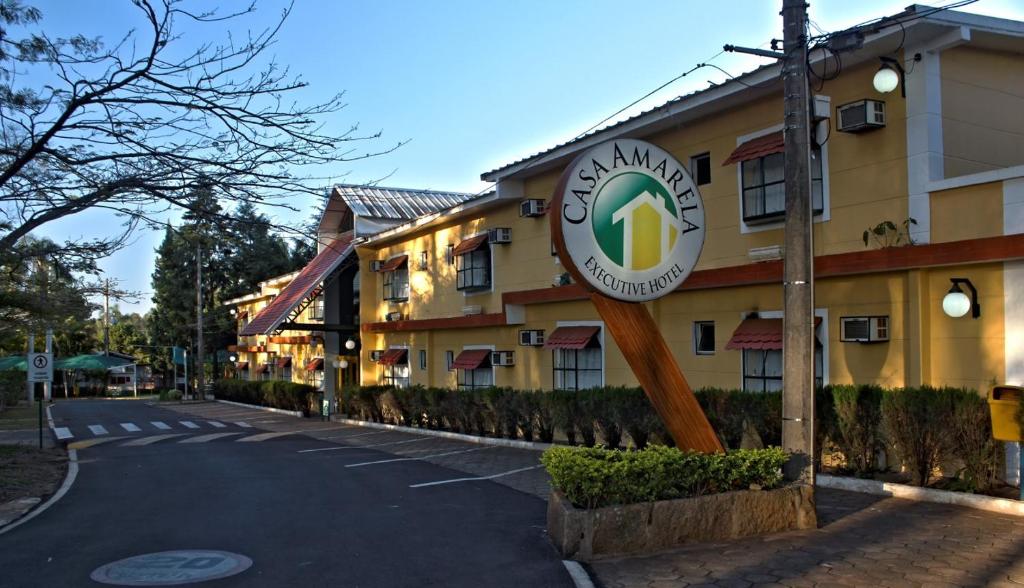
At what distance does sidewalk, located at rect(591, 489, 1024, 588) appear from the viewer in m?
6.55

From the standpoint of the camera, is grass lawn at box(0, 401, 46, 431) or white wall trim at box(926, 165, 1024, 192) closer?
white wall trim at box(926, 165, 1024, 192)

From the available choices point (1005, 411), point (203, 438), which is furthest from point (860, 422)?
point (203, 438)

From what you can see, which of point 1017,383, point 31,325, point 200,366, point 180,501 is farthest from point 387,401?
point 200,366

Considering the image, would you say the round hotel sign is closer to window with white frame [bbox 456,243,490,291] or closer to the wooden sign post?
the wooden sign post

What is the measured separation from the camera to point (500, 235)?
20609mm

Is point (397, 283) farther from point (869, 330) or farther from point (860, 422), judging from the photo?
point (860, 422)

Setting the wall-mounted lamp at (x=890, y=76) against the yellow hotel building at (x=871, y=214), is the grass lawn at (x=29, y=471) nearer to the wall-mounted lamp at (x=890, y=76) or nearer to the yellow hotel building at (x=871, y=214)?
the yellow hotel building at (x=871, y=214)

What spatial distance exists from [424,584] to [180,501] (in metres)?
6.14

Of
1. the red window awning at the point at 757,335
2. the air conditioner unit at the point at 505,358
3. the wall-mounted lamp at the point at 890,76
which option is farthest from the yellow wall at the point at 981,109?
the air conditioner unit at the point at 505,358

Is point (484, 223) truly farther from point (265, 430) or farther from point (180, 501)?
point (180, 501)

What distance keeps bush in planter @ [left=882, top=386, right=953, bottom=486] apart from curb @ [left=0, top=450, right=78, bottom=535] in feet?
34.6

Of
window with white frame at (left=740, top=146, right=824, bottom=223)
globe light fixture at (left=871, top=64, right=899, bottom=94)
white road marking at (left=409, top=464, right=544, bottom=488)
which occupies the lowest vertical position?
white road marking at (left=409, top=464, right=544, bottom=488)

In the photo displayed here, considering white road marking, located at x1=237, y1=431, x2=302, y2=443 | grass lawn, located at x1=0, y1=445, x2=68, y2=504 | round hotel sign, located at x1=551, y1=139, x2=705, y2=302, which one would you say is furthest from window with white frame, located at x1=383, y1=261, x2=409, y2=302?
round hotel sign, located at x1=551, y1=139, x2=705, y2=302

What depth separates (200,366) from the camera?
47.9 m
